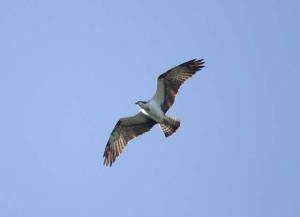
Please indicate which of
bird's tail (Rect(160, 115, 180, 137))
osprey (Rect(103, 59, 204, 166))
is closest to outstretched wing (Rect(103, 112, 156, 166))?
osprey (Rect(103, 59, 204, 166))

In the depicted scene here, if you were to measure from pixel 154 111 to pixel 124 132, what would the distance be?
1682 mm

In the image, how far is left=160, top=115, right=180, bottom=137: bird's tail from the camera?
71.5 ft

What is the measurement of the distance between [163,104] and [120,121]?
1.70 meters

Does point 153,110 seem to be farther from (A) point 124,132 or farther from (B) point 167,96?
(A) point 124,132

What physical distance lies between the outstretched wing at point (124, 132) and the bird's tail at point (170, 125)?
0.70m

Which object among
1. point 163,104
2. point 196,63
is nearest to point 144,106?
point 163,104

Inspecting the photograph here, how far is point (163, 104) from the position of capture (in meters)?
22.0

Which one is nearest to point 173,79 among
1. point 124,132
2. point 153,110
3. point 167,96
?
point 167,96

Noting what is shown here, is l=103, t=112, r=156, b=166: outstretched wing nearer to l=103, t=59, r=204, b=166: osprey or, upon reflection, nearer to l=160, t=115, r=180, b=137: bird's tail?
l=103, t=59, r=204, b=166: osprey

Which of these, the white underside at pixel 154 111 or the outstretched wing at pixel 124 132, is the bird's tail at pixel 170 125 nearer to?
the white underside at pixel 154 111

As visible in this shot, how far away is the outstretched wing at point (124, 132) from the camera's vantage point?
2255 centimetres

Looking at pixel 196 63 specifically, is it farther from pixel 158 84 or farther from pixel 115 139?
Answer: pixel 115 139

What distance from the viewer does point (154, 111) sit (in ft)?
71.2

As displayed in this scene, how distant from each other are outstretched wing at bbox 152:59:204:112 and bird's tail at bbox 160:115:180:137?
0.38 meters
